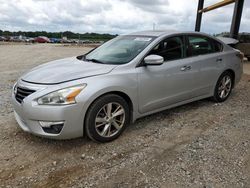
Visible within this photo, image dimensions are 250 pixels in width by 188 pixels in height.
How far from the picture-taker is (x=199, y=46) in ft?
15.1

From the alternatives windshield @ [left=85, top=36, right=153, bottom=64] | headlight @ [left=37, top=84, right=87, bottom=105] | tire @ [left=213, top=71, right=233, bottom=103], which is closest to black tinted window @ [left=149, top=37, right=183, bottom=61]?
windshield @ [left=85, top=36, right=153, bottom=64]

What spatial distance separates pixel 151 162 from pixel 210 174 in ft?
2.17

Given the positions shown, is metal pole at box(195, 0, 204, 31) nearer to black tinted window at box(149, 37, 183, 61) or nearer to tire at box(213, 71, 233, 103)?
tire at box(213, 71, 233, 103)

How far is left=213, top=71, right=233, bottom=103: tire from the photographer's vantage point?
5035 mm

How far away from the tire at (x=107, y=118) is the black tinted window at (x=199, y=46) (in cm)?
173

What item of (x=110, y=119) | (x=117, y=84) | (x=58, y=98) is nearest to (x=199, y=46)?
(x=117, y=84)

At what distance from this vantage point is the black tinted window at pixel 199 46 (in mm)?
4422

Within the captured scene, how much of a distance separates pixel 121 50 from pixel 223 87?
2.43 m

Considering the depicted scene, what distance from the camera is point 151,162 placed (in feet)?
9.75

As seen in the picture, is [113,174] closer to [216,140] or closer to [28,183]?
[28,183]

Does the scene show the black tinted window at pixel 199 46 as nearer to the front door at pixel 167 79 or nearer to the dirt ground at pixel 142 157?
the front door at pixel 167 79

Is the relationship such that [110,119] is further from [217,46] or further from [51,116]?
[217,46]

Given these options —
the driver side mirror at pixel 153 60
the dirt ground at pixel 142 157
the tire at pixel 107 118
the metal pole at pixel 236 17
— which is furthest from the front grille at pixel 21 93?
the metal pole at pixel 236 17

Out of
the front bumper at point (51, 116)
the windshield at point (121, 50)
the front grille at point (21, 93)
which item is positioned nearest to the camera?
the front bumper at point (51, 116)
